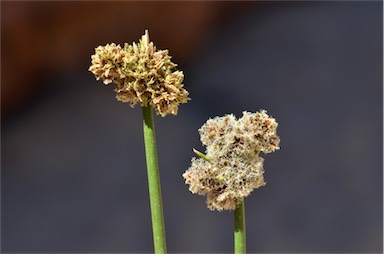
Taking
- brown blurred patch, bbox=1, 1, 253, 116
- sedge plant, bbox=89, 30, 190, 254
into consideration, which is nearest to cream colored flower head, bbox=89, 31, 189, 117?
sedge plant, bbox=89, 30, 190, 254

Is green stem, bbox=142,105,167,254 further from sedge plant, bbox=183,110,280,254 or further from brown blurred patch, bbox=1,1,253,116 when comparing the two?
brown blurred patch, bbox=1,1,253,116

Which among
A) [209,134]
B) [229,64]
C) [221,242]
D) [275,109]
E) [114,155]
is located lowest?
[221,242]
